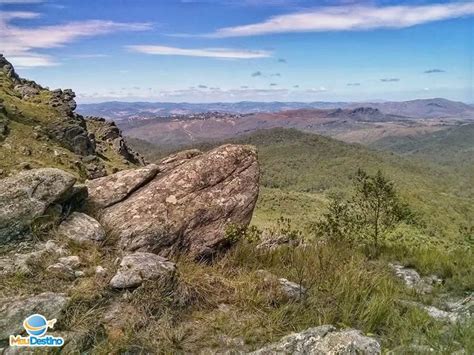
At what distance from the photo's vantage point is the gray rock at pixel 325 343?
5.16 m

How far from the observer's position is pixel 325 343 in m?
5.39

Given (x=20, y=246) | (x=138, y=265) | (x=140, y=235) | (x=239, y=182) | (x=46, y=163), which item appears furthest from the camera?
(x=46, y=163)

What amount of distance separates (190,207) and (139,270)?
3086mm

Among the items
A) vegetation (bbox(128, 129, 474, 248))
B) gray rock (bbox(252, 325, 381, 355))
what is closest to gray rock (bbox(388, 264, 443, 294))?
gray rock (bbox(252, 325, 381, 355))

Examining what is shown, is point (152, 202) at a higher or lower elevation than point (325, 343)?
higher

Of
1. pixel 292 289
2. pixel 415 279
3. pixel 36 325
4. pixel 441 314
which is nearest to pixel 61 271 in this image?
pixel 36 325

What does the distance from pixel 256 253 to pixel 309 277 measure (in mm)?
1713

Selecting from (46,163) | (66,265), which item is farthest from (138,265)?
(46,163)

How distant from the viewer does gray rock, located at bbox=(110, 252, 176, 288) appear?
6.45m

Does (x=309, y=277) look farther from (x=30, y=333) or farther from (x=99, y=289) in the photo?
Result: (x=30, y=333)

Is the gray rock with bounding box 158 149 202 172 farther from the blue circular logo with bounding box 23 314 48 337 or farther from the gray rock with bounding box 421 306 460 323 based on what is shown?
the gray rock with bounding box 421 306 460 323

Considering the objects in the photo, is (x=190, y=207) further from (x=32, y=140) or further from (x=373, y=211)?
(x=32, y=140)

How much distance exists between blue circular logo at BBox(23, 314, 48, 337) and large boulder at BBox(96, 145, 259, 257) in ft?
9.50

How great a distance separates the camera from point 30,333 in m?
5.29
